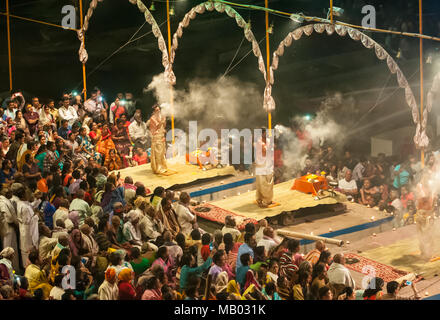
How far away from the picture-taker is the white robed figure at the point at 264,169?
13.7 meters

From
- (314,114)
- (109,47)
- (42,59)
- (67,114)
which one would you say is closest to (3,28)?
(42,59)

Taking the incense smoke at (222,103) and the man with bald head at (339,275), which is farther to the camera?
the incense smoke at (222,103)

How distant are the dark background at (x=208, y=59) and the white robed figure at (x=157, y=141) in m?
4.31

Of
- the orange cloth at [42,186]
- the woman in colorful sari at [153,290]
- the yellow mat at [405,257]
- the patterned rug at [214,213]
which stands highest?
the orange cloth at [42,186]

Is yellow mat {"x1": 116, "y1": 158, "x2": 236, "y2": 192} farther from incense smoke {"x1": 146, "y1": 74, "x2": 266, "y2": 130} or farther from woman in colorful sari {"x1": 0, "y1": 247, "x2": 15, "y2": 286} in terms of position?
woman in colorful sari {"x1": 0, "y1": 247, "x2": 15, "y2": 286}

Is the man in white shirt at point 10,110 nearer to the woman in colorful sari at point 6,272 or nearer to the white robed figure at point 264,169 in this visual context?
the white robed figure at point 264,169

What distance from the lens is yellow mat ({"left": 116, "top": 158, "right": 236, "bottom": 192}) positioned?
50.3 feet

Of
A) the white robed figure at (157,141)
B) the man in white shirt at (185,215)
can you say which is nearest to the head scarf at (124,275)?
the man in white shirt at (185,215)

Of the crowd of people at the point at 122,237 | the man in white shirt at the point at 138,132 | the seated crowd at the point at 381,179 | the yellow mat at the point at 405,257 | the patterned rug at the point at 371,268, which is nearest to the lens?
the crowd of people at the point at 122,237

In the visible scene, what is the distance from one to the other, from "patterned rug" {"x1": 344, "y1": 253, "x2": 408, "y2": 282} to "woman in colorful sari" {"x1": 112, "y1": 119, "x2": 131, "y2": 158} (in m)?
6.18

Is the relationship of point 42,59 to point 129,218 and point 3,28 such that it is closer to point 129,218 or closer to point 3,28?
point 3,28

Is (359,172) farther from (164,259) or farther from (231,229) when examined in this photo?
(164,259)

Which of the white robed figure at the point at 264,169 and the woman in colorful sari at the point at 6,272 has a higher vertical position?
the white robed figure at the point at 264,169

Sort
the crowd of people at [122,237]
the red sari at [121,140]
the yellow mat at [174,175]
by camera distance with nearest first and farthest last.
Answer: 1. the crowd of people at [122,237]
2. the yellow mat at [174,175]
3. the red sari at [121,140]
